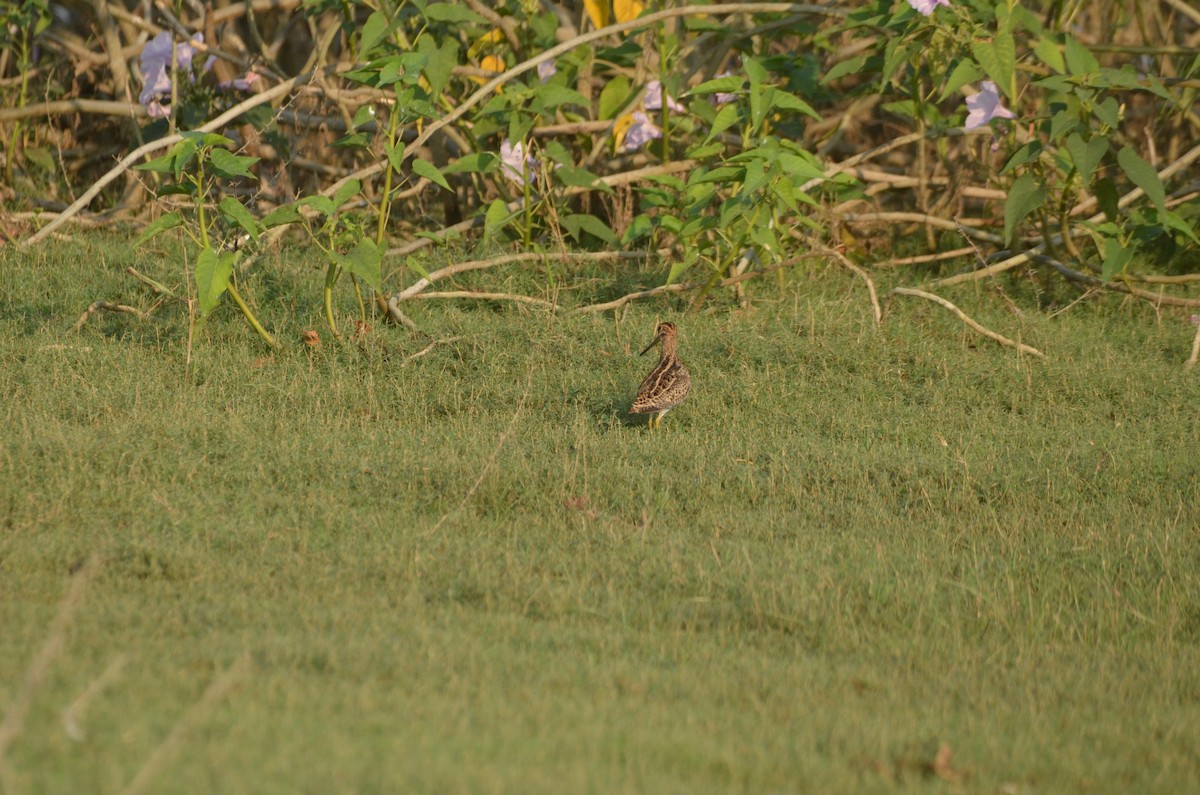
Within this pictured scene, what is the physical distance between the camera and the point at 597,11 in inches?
316

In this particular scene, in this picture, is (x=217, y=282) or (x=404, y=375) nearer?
(x=217, y=282)

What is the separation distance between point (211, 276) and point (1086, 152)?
392 cm

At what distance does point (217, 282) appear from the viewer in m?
5.43

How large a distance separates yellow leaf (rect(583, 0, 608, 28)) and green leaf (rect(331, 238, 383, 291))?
9.32ft

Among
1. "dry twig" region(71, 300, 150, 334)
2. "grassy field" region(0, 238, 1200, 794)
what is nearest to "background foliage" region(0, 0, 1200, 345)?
"dry twig" region(71, 300, 150, 334)

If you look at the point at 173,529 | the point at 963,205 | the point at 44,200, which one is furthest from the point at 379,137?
the point at 173,529

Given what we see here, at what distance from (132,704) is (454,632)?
91 cm

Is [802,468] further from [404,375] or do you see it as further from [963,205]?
[963,205]

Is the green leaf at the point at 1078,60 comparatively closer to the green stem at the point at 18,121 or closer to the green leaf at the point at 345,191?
the green leaf at the point at 345,191

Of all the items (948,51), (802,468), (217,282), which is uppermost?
(948,51)

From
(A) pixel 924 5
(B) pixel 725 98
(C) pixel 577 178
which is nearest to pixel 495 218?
(C) pixel 577 178

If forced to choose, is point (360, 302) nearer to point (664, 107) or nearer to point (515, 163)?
point (515, 163)

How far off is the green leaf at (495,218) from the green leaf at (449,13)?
91cm

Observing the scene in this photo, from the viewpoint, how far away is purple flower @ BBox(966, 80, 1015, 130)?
Answer: 7.02 meters
